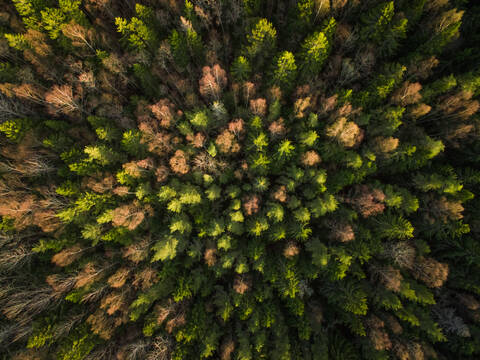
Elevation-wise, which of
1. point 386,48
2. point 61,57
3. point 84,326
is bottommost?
point 84,326

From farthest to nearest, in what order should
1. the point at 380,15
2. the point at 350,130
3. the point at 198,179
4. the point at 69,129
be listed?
the point at 69,129
the point at 198,179
the point at 380,15
the point at 350,130

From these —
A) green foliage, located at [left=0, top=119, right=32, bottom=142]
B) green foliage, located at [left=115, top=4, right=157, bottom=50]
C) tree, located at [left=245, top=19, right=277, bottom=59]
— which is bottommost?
tree, located at [left=245, top=19, right=277, bottom=59]

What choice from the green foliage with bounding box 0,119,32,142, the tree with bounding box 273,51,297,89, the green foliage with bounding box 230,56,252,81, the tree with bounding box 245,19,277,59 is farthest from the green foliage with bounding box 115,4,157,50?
the green foliage with bounding box 0,119,32,142

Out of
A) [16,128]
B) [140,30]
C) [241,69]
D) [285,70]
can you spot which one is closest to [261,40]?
[241,69]

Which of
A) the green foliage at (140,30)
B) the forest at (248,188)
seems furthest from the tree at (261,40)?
the green foliage at (140,30)

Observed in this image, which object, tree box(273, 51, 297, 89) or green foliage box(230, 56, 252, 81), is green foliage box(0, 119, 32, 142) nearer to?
green foliage box(230, 56, 252, 81)

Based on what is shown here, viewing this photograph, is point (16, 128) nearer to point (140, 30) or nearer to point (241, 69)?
point (140, 30)

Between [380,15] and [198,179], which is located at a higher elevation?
[380,15]

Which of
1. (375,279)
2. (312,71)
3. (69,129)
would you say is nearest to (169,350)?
(375,279)

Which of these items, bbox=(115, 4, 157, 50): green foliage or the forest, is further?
bbox=(115, 4, 157, 50): green foliage

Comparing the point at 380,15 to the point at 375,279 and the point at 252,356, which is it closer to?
the point at 375,279
